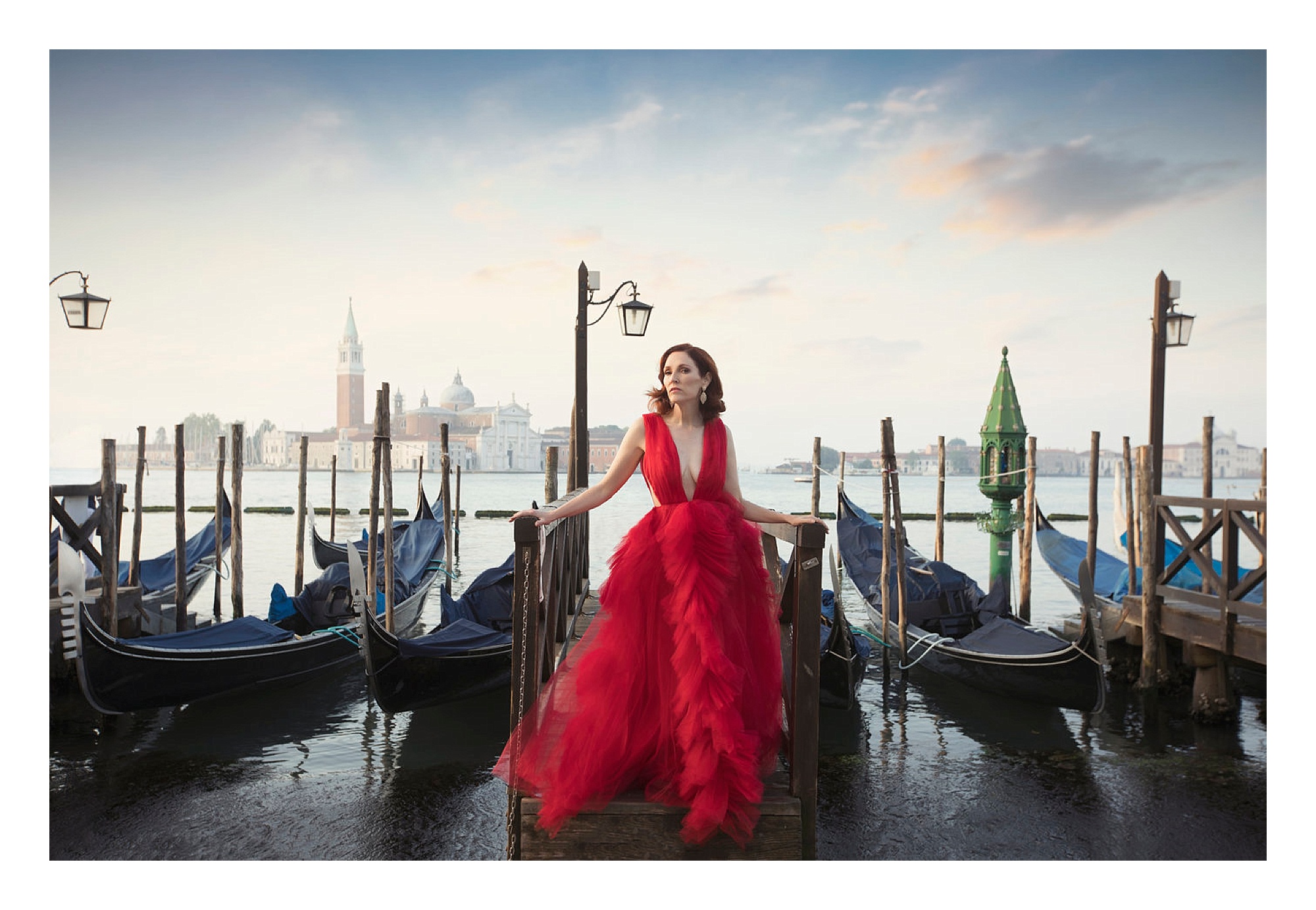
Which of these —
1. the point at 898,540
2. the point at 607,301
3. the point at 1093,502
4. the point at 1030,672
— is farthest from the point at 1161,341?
the point at 607,301

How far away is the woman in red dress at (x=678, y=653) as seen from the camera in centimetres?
217

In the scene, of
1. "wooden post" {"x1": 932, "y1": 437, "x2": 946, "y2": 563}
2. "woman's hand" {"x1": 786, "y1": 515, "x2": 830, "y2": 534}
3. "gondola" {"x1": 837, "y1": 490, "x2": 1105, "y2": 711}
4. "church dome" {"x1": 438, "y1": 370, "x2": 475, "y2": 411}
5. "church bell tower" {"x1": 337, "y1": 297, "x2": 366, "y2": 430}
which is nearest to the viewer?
"woman's hand" {"x1": 786, "y1": 515, "x2": 830, "y2": 534}

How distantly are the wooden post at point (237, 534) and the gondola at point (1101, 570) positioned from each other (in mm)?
7304

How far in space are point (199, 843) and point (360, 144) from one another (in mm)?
6297

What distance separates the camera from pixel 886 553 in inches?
292

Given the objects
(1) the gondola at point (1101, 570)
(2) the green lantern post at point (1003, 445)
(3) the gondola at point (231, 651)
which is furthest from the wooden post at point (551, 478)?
(1) the gondola at point (1101, 570)

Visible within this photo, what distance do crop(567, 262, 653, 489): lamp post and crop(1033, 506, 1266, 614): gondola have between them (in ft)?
13.3

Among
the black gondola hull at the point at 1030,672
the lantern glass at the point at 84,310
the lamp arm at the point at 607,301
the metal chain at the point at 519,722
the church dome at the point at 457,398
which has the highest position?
the church dome at the point at 457,398

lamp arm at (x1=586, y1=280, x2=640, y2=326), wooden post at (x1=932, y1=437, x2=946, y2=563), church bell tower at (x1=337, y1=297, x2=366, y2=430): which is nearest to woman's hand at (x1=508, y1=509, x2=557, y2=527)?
lamp arm at (x1=586, y1=280, x2=640, y2=326)

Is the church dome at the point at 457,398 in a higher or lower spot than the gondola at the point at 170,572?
higher

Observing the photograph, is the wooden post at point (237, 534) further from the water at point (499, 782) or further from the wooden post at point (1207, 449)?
the wooden post at point (1207, 449)

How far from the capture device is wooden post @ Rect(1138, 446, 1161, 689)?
19.9 feet

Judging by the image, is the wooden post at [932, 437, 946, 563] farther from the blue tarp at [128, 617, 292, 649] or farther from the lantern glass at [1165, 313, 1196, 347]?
the blue tarp at [128, 617, 292, 649]

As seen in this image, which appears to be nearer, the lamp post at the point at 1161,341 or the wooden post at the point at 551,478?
the lamp post at the point at 1161,341
